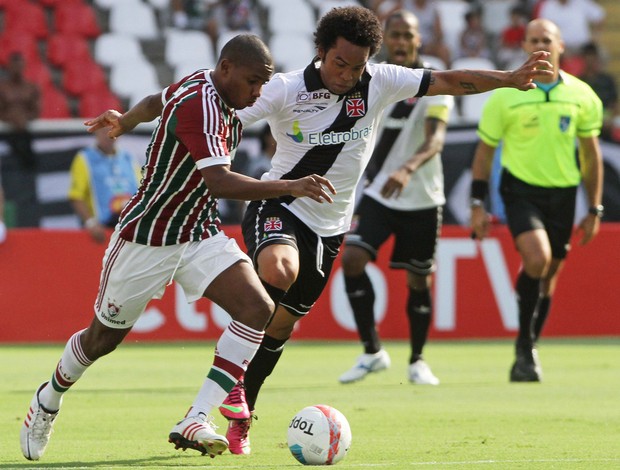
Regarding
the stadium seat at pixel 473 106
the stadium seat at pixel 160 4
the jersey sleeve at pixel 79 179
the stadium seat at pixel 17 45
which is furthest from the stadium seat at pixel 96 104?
the stadium seat at pixel 473 106

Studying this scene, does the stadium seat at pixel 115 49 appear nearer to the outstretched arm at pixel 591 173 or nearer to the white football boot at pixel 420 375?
the outstretched arm at pixel 591 173

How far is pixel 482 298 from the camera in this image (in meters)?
14.7

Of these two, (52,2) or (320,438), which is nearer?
(320,438)

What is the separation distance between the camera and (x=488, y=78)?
6.97 m

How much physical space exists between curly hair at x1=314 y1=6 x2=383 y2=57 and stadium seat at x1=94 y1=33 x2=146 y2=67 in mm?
13479

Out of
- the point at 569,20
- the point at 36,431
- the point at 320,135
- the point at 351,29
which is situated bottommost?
the point at 569,20

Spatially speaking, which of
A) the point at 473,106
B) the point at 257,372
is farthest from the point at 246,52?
the point at 473,106

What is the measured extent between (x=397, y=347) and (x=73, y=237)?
375 cm

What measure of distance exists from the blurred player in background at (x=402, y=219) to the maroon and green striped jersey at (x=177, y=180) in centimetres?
399

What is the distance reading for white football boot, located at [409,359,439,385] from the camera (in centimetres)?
1017

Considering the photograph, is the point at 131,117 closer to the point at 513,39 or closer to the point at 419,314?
the point at 419,314

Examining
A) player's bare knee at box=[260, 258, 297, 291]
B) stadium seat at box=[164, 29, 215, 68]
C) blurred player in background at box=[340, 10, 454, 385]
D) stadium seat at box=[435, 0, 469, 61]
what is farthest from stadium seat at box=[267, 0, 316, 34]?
player's bare knee at box=[260, 258, 297, 291]

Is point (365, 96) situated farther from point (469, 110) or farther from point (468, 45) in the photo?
point (468, 45)

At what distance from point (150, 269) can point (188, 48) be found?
1424 centimetres
